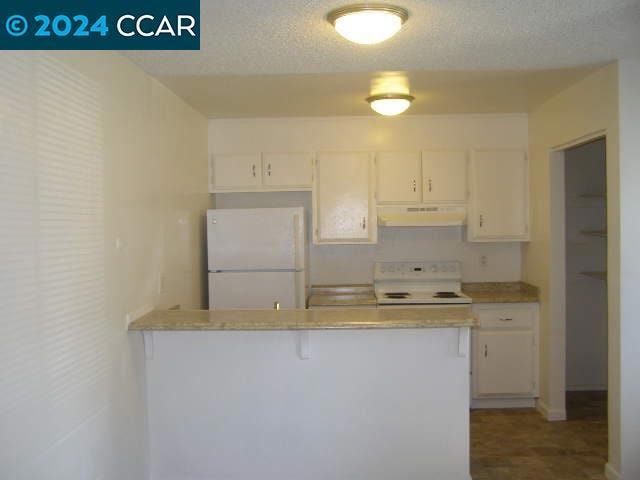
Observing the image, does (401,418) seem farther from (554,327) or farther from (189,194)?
(189,194)

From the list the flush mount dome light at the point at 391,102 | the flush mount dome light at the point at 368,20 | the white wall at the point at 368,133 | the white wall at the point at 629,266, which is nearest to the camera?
the flush mount dome light at the point at 368,20

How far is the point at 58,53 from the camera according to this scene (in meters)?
2.33

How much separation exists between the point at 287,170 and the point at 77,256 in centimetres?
270

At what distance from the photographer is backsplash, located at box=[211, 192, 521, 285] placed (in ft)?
17.1

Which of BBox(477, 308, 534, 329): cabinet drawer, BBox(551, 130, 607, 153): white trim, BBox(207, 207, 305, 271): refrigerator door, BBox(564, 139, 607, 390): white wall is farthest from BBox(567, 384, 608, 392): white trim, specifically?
BBox(207, 207, 305, 271): refrigerator door

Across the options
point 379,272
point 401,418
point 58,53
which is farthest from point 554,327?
point 58,53

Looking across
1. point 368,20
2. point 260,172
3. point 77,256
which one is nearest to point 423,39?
point 368,20

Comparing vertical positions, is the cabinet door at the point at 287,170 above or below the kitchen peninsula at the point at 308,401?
above

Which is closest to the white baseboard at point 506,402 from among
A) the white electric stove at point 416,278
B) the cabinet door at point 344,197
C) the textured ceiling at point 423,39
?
the white electric stove at point 416,278

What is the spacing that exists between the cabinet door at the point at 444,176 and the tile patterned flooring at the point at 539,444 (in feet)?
5.88

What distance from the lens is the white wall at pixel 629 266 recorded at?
10.5 ft

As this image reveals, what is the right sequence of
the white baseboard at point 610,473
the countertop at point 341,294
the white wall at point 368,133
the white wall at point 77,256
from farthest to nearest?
1. the white wall at point 368,133
2. the countertop at point 341,294
3. the white baseboard at point 610,473
4. the white wall at point 77,256

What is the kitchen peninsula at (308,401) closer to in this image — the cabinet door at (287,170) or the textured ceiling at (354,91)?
the textured ceiling at (354,91)

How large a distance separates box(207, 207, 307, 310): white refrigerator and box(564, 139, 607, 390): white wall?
2409mm
